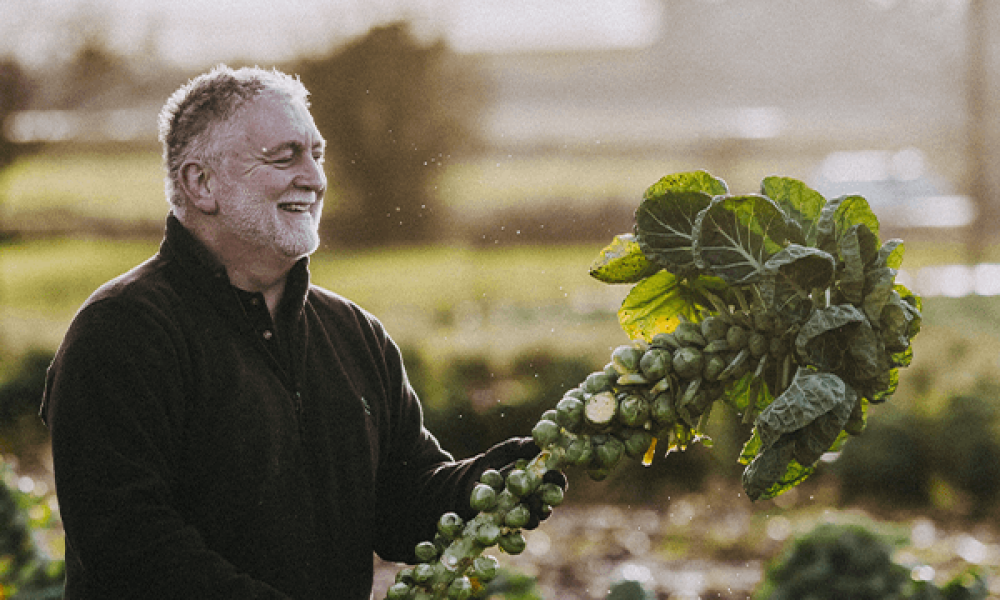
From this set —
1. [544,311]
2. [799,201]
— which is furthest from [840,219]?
[544,311]

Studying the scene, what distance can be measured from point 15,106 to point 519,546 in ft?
29.7

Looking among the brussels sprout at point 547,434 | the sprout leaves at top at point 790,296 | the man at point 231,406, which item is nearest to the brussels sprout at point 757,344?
the sprout leaves at top at point 790,296

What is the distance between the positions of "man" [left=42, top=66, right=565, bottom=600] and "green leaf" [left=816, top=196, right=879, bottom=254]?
0.80 m

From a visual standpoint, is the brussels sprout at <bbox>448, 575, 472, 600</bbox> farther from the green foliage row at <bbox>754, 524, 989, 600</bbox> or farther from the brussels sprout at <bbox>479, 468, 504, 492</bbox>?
the green foliage row at <bbox>754, 524, 989, 600</bbox>

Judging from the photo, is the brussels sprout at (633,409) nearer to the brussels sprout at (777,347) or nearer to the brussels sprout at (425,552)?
the brussels sprout at (777,347)

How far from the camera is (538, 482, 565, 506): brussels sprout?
1934 millimetres

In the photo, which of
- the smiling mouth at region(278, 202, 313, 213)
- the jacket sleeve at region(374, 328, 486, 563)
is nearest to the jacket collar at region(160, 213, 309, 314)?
the smiling mouth at region(278, 202, 313, 213)

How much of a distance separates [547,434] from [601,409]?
0.44ft

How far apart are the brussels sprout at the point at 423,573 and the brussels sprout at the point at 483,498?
0.16 meters

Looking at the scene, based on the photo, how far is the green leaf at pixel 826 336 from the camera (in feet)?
5.79

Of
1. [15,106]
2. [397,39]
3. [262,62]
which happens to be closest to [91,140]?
[15,106]

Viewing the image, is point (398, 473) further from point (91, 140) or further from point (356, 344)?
point (91, 140)

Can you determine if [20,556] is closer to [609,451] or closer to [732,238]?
[609,451]

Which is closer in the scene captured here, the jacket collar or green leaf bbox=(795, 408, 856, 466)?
green leaf bbox=(795, 408, 856, 466)
